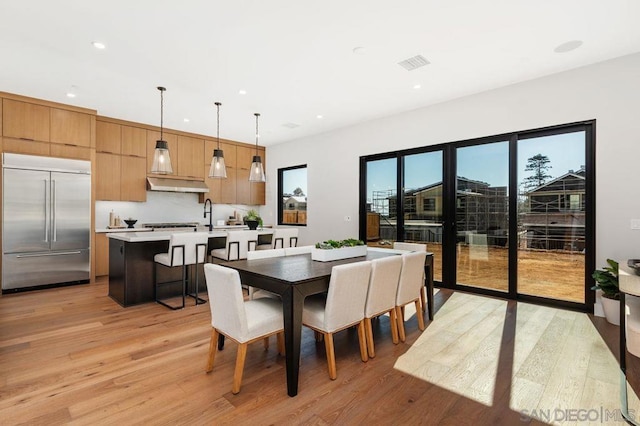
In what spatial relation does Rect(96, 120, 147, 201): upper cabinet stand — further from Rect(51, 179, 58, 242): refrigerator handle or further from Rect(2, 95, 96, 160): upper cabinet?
Rect(51, 179, 58, 242): refrigerator handle

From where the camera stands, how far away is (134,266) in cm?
426

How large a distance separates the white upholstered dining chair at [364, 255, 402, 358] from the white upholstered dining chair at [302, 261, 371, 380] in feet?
0.25

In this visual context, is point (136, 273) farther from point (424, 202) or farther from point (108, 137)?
point (424, 202)

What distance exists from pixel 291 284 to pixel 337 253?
3.53 ft

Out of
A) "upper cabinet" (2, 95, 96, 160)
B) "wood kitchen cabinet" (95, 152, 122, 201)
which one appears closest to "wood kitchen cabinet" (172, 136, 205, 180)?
"wood kitchen cabinet" (95, 152, 122, 201)

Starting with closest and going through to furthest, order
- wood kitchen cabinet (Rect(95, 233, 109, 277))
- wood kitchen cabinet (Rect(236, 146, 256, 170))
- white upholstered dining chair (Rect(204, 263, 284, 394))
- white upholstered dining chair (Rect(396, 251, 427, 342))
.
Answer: white upholstered dining chair (Rect(204, 263, 284, 394)), white upholstered dining chair (Rect(396, 251, 427, 342)), wood kitchen cabinet (Rect(95, 233, 109, 277)), wood kitchen cabinet (Rect(236, 146, 256, 170))

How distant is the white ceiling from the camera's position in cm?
281

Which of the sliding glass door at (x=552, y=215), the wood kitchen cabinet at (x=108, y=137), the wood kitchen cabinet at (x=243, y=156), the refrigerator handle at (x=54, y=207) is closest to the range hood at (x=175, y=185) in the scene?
the wood kitchen cabinet at (x=108, y=137)

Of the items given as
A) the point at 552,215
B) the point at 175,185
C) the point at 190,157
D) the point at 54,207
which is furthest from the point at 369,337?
the point at 190,157

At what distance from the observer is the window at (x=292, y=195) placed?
298 inches

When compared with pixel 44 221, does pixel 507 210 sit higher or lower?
higher

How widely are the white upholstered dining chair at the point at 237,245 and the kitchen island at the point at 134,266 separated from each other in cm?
28

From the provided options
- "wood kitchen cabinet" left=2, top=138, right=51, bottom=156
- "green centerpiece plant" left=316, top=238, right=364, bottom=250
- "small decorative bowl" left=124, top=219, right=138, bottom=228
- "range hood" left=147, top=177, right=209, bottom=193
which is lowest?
"green centerpiece plant" left=316, top=238, right=364, bottom=250

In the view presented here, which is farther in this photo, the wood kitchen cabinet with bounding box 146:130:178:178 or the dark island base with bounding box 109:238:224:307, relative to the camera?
the wood kitchen cabinet with bounding box 146:130:178:178
